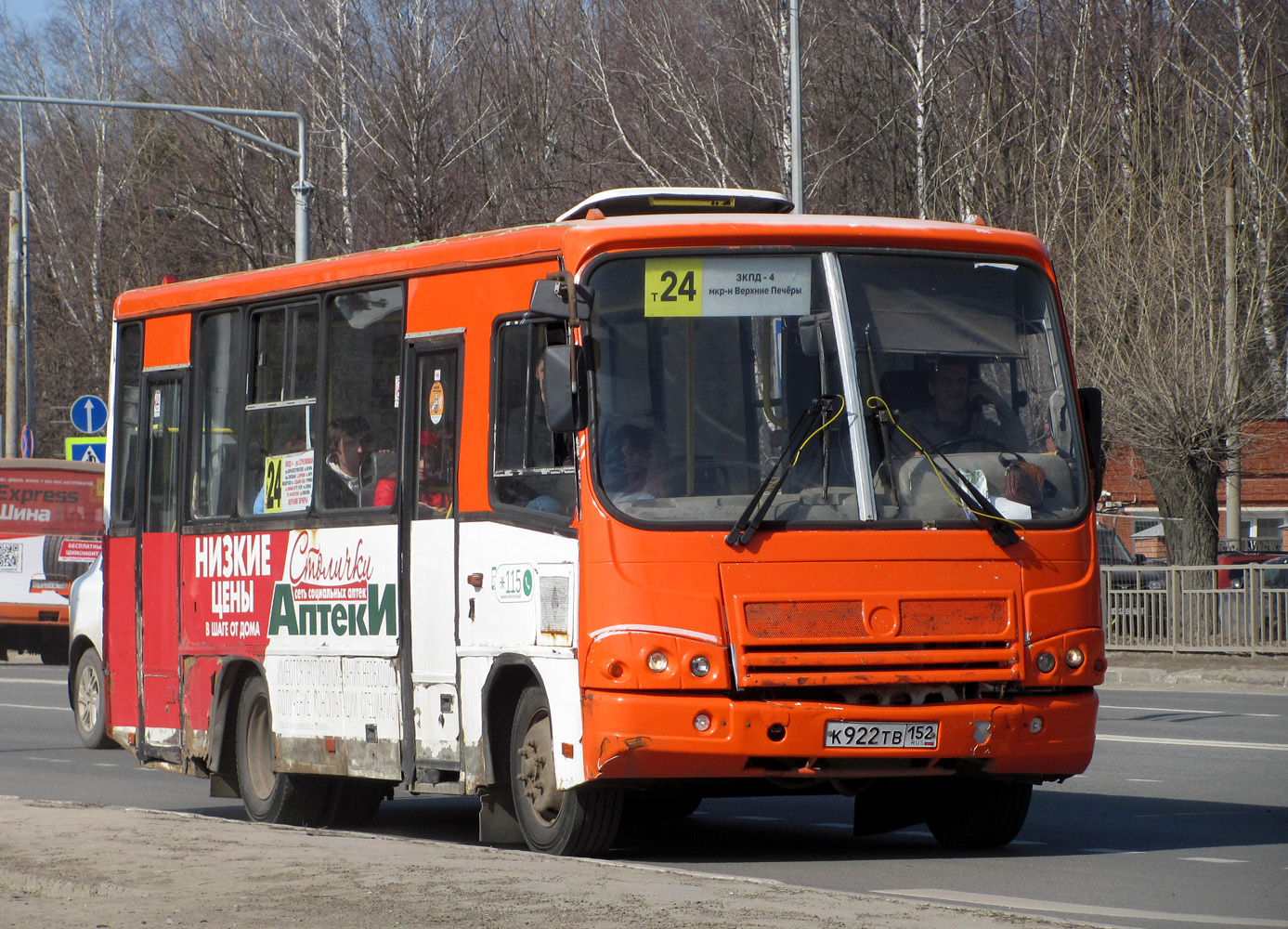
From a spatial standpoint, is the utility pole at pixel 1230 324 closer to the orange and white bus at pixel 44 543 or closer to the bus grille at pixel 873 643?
the orange and white bus at pixel 44 543

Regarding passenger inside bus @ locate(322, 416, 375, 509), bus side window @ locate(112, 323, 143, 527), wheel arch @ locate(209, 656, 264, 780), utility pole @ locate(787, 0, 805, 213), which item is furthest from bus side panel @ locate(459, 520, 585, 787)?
utility pole @ locate(787, 0, 805, 213)

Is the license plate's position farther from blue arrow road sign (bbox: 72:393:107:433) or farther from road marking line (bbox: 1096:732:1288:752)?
blue arrow road sign (bbox: 72:393:107:433)

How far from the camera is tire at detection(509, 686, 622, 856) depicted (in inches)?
355

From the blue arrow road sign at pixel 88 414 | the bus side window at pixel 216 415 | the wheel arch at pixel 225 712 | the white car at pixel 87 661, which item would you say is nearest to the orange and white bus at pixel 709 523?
the wheel arch at pixel 225 712

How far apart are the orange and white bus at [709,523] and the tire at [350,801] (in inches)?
28.9

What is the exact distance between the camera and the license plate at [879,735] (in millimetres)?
8688

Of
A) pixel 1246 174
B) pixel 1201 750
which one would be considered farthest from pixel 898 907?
pixel 1246 174

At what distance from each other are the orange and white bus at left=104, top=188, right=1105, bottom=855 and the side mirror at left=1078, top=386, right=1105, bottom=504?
3 centimetres

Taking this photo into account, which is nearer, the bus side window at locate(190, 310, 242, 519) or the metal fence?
the bus side window at locate(190, 310, 242, 519)

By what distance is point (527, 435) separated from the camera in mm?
9391

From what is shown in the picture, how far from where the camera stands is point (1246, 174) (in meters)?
30.6

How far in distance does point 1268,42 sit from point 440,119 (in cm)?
1481

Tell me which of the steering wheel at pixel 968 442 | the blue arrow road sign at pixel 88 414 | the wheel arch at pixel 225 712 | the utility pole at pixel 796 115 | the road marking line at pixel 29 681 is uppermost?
the utility pole at pixel 796 115

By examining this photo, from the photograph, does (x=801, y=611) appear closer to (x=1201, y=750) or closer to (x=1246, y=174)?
(x=1201, y=750)
